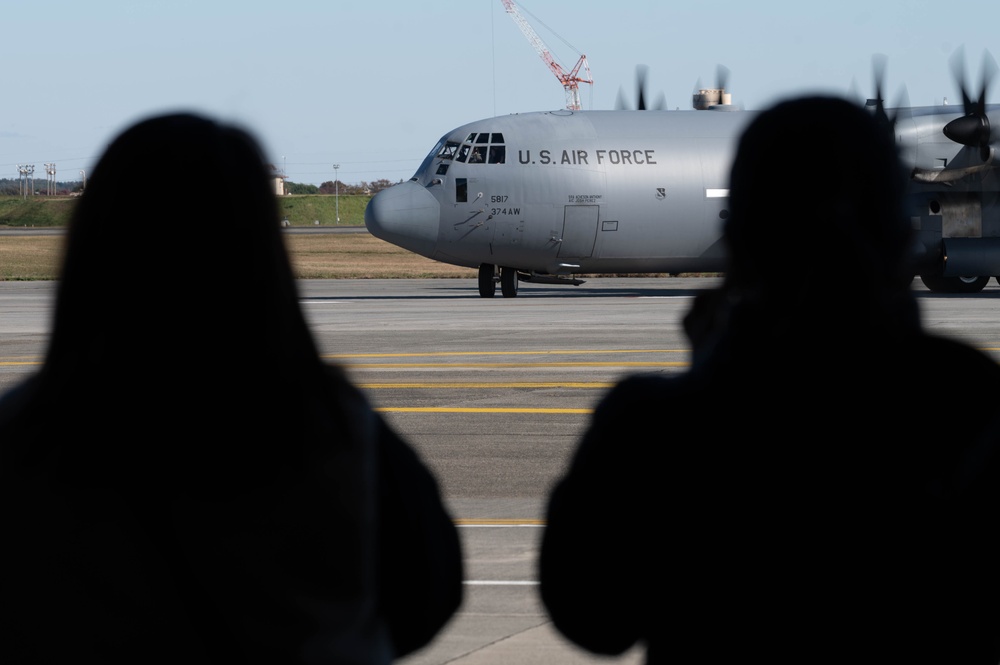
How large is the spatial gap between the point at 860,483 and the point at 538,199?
81.5 ft

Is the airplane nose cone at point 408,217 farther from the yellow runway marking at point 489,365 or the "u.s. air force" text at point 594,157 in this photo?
the yellow runway marking at point 489,365

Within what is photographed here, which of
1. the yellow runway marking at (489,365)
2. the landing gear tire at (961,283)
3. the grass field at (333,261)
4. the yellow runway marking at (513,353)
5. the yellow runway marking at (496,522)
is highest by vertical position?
the yellow runway marking at (496,522)

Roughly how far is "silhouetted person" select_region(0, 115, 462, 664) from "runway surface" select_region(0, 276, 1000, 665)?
0.16 meters

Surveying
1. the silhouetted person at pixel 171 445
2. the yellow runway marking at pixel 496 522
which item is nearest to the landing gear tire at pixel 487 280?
the yellow runway marking at pixel 496 522

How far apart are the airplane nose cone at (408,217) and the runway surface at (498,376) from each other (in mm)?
1294

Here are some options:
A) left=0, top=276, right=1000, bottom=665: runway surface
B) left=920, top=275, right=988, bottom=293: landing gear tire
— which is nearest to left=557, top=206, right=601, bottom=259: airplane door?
left=0, top=276, right=1000, bottom=665: runway surface

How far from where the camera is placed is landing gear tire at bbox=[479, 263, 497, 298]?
2892 cm

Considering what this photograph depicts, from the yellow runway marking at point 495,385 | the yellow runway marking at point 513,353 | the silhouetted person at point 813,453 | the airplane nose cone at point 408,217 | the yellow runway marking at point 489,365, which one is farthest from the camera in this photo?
the airplane nose cone at point 408,217

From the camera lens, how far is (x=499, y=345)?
18562 millimetres

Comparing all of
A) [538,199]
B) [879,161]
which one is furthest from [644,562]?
[538,199]

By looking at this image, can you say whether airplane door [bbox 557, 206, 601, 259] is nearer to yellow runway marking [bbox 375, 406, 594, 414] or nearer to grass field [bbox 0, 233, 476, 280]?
grass field [bbox 0, 233, 476, 280]

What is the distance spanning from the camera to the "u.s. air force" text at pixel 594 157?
2678 cm

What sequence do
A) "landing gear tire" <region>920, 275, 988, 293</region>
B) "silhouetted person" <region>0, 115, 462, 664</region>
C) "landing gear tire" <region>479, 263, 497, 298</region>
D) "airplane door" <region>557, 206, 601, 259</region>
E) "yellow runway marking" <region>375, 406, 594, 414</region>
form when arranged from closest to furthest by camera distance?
"silhouetted person" <region>0, 115, 462, 664</region> → "yellow runway marking" <region>375, 406, 594, 414</region> → "airplane door" <region>557, 206, 601, 259</region> → "landing gear tire" <region>479, 263, 497, 298</region> → "landing gear tire" <region>920, 275, 988, 293</region>

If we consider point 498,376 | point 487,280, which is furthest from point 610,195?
point 498,376
